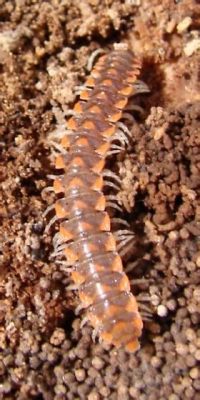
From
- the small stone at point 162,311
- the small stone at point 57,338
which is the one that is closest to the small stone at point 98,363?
the small stone at point 57,338

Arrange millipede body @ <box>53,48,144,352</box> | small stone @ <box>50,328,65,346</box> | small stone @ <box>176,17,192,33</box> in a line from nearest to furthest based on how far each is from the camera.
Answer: millipede body @ <box>53,48,144,352</box> → small stone @ <box>50,328,65,346</box> → small stone @ <box>176,17,192,33</box>

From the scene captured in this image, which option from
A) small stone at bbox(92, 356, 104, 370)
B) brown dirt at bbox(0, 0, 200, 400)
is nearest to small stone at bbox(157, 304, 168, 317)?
brown dirt at bbox(0, 0, 200, 400)

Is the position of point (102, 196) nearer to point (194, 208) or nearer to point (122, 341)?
point (194, 208)

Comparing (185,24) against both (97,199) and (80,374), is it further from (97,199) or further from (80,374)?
(80,374)

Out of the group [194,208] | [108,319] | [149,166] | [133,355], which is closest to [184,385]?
[133,355]

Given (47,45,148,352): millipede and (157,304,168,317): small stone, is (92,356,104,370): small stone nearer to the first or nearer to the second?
(47,45,148,352): millipede

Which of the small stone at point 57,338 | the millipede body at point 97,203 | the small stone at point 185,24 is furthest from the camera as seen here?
the small stone at point 185,24

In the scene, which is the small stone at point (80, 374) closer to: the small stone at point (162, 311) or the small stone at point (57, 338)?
the small stone at point (57, 338)
